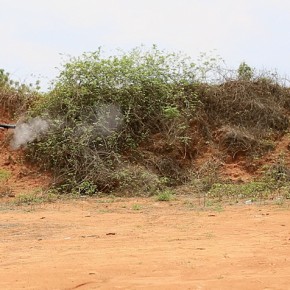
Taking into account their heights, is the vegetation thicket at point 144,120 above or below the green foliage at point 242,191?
above

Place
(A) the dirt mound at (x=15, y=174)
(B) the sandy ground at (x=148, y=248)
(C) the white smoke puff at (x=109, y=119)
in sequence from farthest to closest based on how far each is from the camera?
(C) the white smoke puff at (x=109, y=119), (A) the dirt mound at (x=15, y=174), (B) the sandy ground at (x=148, y=248)

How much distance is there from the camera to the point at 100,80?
1516cm

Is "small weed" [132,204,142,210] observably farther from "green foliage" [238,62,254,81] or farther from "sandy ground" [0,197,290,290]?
"green foliage" [238,62,254,81]

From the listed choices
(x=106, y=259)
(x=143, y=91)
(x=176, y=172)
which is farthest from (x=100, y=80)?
(x=106, y=259)

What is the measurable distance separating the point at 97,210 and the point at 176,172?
510cm

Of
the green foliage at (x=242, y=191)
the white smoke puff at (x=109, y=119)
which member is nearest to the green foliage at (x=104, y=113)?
the white smoke puff at (x=109, y=119)

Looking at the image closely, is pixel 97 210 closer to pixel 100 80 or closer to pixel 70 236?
pixel 70 236

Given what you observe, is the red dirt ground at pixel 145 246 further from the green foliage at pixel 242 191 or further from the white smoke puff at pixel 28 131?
the white smoke puff at pixel 28 131

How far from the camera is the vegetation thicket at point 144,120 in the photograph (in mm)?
14148

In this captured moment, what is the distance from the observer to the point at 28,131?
15.4 m

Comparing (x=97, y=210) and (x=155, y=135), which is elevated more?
(x=155, y=135)

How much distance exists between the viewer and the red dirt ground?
4426 millimetres

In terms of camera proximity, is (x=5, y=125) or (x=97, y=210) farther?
(x=5, y=125)

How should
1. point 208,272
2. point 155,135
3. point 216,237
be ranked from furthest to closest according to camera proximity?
1. point 155,135
2. point 216,237
3. point 208,272
